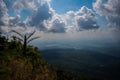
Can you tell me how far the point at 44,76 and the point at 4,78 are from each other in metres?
3.80

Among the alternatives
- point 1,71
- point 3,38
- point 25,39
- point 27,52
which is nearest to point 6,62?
point 1,71

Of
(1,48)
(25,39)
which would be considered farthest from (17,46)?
(25,39)

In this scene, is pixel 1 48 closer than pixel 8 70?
No

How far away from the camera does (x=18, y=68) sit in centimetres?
1387

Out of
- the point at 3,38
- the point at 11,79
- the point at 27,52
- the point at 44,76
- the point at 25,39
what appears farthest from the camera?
the point at 3,38

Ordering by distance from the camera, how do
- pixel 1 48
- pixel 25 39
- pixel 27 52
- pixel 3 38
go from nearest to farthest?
pixel 25 39 → pixel 1 48 → pixel 27 52 → pixel 3 38

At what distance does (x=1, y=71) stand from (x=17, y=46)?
12.6 meters

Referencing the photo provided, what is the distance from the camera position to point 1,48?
2272 centimetres

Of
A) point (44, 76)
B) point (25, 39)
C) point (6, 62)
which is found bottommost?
point (44, 76)

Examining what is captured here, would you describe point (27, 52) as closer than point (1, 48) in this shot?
No

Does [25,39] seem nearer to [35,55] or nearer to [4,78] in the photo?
[35,55]

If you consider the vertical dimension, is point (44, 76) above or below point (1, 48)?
below

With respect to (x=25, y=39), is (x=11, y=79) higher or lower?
lower

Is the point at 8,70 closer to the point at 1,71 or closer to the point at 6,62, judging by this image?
the point at 1,71
